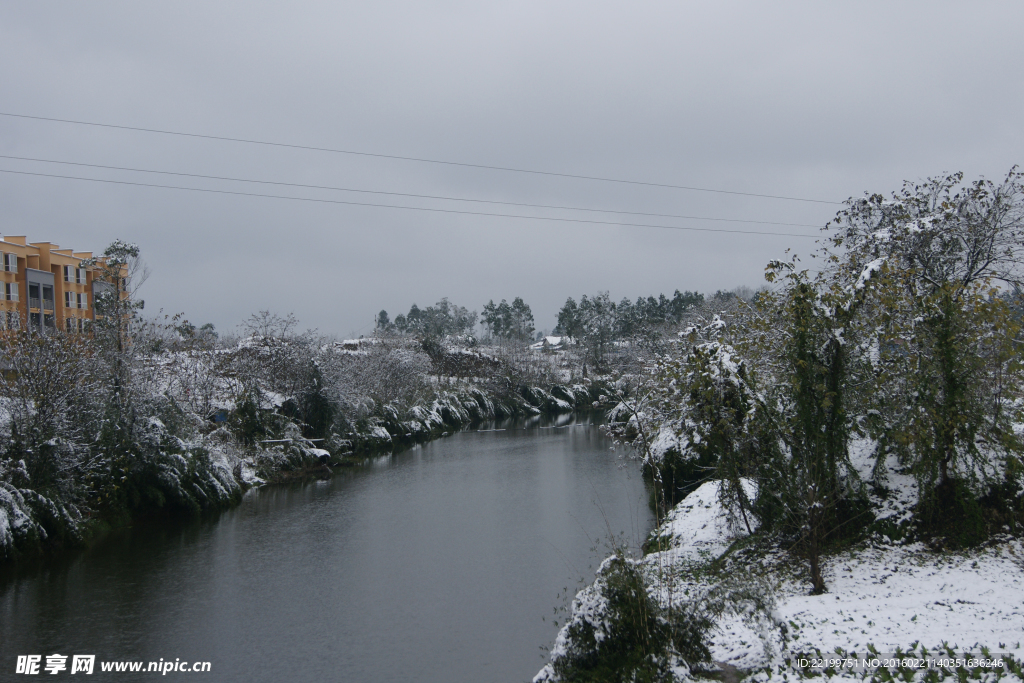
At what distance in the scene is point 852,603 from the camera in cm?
909

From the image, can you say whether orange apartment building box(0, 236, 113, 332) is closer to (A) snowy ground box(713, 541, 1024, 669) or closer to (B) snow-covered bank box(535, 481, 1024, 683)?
(B) snow-covered bank box(535, 481, 1024, 683)

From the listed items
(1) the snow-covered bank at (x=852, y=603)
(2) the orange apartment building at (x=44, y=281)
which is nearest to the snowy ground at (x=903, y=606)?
(1) the snow-covered bank at (x=852, y=603)

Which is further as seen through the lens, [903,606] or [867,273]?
[867,273]

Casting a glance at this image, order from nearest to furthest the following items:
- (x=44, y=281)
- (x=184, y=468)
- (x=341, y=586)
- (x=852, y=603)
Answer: (x=852, y=603) < (x=341, y=586) < (x=184, y=468) < (x=44, y=281)

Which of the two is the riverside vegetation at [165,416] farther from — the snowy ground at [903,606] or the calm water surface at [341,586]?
the snowy ground at [903,606]

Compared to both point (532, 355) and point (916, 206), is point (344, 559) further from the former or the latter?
point (532, 355)

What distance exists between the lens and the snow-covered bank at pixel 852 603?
7.67m

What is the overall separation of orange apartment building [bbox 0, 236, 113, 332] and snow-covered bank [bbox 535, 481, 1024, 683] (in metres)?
50.9

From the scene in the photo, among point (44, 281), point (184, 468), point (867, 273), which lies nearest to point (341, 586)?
point (184, 468)

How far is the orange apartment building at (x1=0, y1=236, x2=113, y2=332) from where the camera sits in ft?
173

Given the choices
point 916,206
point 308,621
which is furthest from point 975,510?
point 308,621

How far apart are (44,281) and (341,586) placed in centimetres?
5313

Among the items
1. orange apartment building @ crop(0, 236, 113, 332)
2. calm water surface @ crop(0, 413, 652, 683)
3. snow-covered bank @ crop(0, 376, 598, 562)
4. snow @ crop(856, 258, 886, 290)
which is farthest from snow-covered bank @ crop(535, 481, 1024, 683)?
orange apartment building @ crop(0, 236, 113, 332)

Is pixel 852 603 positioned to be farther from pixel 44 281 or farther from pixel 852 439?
pixel 44 281
